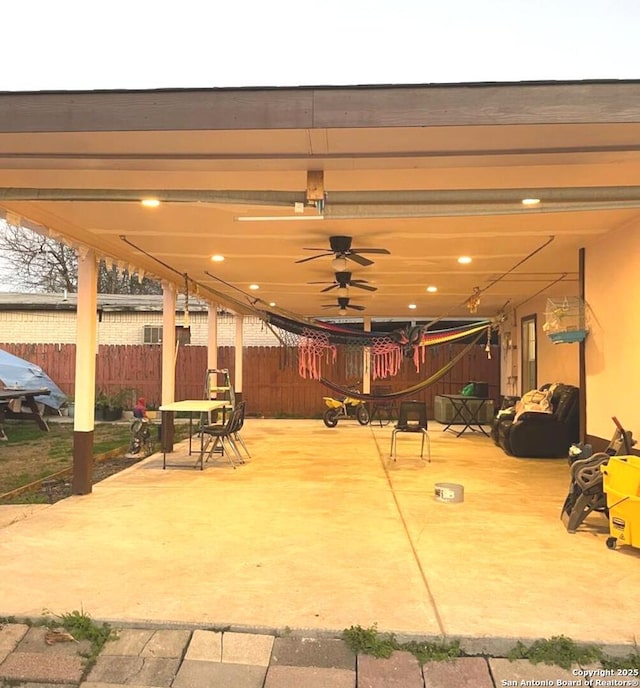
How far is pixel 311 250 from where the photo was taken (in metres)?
5.34

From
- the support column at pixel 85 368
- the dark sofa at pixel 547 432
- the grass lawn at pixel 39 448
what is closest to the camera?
the support column at pixel 85 368

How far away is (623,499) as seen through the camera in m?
3.28

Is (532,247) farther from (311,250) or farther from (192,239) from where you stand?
(192,239)

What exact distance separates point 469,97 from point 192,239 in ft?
10.0

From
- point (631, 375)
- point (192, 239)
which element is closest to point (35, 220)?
point (192, 239)

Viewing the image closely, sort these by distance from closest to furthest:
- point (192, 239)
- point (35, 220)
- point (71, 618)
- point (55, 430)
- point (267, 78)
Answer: point (71, 618) → point (267, 78) → point (35, 220) → point (192, 239) → point (55, 430)

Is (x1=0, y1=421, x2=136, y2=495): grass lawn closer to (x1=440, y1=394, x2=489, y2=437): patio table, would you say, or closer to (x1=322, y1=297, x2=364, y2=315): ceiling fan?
(x1=322, y1=297, x2=364, y2=315): ceiling fan

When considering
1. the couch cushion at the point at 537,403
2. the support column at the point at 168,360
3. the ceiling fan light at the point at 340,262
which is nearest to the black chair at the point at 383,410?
the couch cushion at the point at 537,403

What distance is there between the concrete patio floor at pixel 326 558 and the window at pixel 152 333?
8110mm

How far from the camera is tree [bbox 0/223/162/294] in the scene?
65.3 feet

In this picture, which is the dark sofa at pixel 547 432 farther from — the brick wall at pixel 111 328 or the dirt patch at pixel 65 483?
the brick wall at pixel 111 328

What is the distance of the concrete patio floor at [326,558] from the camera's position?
100 inches

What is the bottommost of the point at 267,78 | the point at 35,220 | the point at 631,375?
the point at 631,375

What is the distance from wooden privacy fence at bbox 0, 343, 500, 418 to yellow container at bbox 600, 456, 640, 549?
8.64 metres
